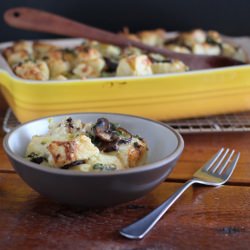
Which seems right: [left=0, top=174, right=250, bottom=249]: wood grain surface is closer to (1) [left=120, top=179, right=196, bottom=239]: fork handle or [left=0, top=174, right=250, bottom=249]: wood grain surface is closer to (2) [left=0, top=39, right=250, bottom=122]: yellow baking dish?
(1) [left=120, top=179, right=196, bottom=239]: fork handle

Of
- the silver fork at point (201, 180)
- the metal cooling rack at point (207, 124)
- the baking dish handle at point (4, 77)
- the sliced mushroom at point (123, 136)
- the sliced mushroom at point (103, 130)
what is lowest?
the metal cooling rack at point (207, 124)

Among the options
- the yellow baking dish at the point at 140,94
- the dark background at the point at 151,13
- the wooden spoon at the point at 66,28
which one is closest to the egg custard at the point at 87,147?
the yellow baking dish at the point at 140,94

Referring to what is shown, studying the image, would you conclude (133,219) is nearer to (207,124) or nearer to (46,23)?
(207,124)

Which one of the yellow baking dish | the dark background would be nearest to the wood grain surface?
the yellow baking dish

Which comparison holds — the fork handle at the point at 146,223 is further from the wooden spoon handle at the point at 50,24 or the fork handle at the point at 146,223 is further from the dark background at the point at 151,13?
the dark background at the point at 151,13

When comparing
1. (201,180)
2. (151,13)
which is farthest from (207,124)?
(151,13)

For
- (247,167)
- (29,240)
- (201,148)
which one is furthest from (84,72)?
(29,240)

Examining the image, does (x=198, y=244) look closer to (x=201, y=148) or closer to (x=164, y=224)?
(x=164, y=224)

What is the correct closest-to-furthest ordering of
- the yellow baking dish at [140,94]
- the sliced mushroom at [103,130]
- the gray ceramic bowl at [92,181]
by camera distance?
the gray ceramic bowl at [92,181], the sliced mushroom at [103,130], the yellow baking dish at [140,94]
